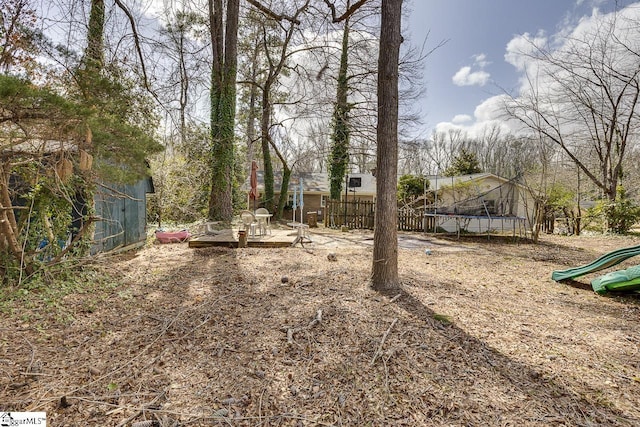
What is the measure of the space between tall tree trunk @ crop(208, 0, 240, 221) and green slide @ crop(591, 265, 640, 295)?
31.2 feet

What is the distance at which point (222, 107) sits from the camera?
1061 centimetres

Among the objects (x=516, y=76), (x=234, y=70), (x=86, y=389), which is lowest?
(x=86, y=389)

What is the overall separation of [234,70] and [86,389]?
1073 centimetres

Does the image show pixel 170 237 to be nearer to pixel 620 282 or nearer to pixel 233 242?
pixel 233 242

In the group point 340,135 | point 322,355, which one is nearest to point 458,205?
point 340,135

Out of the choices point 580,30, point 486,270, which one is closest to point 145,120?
point 486,270

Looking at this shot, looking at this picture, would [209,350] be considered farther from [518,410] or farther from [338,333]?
[518,410]

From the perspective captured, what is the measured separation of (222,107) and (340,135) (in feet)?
21.6

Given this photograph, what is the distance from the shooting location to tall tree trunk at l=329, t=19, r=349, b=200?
1413cm

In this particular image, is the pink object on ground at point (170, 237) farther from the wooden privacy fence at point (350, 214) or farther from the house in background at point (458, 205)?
the wooden privacy fence at point (350, 214)

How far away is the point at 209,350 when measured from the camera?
2.39 m

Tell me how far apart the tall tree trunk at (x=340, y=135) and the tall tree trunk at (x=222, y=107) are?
5.35 m

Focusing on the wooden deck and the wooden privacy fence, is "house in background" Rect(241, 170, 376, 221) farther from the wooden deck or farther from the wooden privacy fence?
the wooden deck

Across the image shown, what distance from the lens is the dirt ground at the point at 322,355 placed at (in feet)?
5.75
